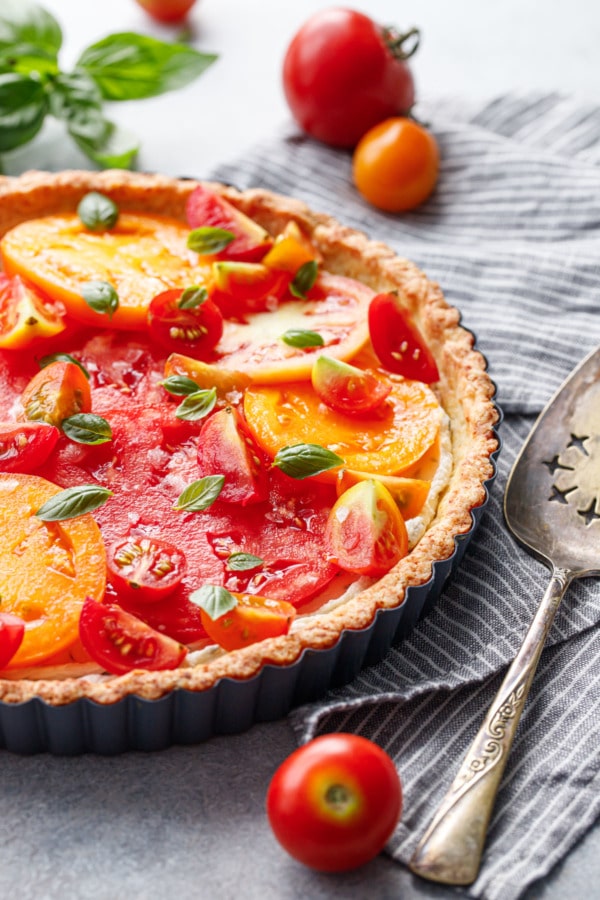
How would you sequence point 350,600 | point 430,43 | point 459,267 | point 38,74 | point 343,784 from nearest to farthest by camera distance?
point 343,784 → point 350,600 → point 459,267 → point 38,74 → point 430,43

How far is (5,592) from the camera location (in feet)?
11.0

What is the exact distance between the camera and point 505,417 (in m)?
4.67

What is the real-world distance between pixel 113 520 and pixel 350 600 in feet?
2.91

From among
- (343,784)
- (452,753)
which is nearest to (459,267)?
(452,753)

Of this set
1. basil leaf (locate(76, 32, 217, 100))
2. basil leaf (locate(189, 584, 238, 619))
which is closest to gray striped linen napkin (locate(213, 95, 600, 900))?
basil leaf (locate(189, 584, 238, 619))

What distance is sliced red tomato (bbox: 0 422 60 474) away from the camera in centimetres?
373

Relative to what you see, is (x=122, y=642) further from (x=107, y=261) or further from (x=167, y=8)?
(x=167, y=8)

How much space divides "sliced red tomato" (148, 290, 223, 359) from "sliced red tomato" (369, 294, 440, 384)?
0.65 meters

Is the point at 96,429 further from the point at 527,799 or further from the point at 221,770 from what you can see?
the point at 527,799

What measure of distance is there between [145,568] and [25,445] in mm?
669

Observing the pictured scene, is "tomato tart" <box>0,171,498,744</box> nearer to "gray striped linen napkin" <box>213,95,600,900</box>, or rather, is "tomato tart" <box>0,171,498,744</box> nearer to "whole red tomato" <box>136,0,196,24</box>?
"gray striped linen napkin" <box>213,95,600,900</box>

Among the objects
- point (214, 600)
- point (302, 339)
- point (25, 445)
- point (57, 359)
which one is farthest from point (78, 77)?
point (214, 600)

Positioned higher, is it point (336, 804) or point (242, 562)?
point (242, 562)


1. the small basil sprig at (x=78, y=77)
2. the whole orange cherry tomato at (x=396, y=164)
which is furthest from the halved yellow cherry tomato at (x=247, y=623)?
the small basil sprig at (x=78, y=77)
